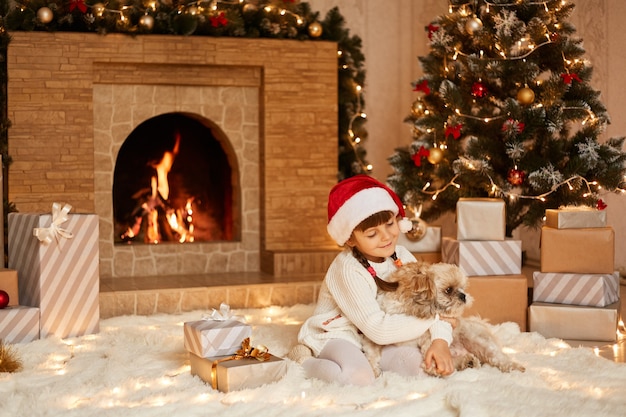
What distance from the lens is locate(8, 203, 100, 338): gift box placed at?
3.85 meters

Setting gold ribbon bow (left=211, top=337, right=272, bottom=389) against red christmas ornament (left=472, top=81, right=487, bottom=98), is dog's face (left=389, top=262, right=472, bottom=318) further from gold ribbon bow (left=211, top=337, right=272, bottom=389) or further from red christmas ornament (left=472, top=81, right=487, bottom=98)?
red christmas ornament (left=472, top=81, right=487, bottom=98)

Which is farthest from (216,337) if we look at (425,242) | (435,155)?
(435,155)

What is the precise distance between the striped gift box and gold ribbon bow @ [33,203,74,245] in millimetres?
1121

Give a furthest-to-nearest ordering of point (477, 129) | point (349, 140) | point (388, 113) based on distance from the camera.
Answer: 1. point (388, 113)
2. point (349, 140)
3. point (477, 129)

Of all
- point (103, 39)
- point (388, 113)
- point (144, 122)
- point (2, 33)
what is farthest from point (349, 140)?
point (2, 33)

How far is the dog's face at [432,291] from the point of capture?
9.65 feet

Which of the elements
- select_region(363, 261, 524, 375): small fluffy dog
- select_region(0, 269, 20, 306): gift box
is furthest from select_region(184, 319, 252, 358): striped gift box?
select_region(0, 269, 20, 306): gift box

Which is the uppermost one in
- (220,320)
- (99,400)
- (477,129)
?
(477,129)

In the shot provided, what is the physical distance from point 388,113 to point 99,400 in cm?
Answer: 397

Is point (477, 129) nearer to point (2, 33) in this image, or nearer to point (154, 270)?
point (154, 270)

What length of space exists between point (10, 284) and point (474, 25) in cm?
273

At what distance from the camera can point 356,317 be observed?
3.04 metres

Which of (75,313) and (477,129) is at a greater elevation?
(477,129)

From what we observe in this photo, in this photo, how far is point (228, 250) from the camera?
18.3ft
